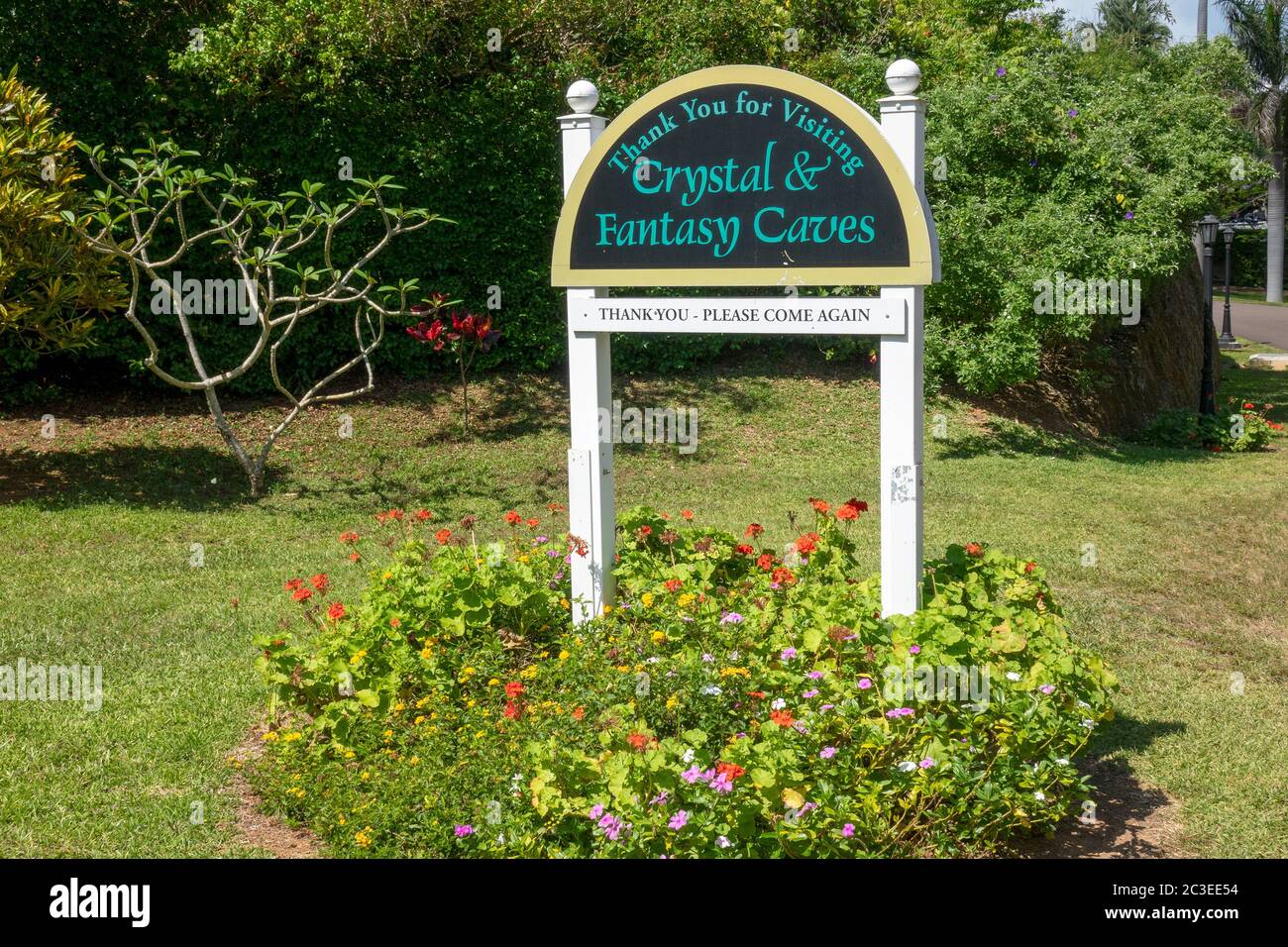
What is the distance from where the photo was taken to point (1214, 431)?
589 inches

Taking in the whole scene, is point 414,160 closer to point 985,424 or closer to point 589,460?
point 985,424

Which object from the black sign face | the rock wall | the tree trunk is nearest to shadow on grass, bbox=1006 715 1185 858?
the black sign face

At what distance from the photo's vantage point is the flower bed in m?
4.32

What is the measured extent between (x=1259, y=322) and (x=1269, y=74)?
472 inches

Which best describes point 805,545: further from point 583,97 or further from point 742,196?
point 583,97

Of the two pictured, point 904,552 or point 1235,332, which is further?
point 1235,332

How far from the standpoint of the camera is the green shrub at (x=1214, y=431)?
14.8 meters

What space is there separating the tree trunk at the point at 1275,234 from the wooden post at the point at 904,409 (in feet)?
129

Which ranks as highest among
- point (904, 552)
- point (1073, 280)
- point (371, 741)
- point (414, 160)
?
point (414, 160)

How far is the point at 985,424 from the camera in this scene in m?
13.7

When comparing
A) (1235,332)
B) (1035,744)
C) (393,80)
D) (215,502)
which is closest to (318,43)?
(393,80)

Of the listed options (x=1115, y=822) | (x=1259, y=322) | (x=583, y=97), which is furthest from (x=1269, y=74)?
(x=1115, y=822)

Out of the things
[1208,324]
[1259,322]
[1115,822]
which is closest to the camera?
[1115,822]

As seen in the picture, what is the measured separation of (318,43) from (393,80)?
2.79 feet
